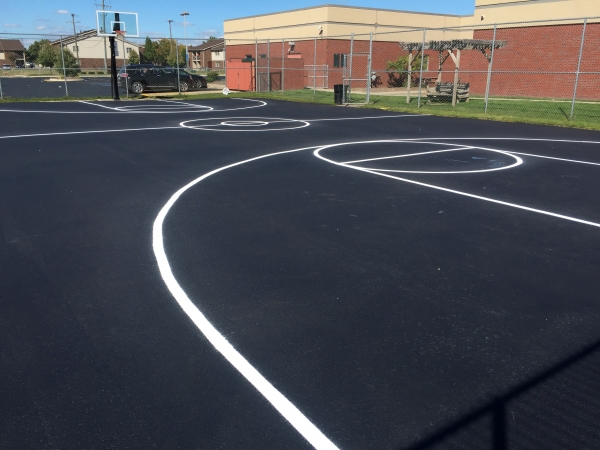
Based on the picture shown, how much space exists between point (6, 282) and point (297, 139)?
9888 millimetres

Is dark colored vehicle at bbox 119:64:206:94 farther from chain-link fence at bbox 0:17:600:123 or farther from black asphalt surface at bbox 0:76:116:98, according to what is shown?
black asphalt surface at bbox 0:76:116:98

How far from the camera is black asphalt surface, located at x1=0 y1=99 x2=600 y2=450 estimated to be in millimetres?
3164

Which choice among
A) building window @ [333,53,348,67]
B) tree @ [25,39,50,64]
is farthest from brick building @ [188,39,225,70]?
building window @ [333,53,348,67]

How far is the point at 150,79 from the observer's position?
3316 cm

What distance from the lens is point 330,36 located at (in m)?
40.2

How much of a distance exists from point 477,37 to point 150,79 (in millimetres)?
20701

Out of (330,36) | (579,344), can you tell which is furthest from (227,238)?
(330,36)

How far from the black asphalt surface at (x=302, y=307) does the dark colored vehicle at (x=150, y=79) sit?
24.0 metres

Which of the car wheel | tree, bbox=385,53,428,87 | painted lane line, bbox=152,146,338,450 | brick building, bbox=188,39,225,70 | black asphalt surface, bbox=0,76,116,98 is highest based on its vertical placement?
brick building, bbox=188,39,225,70

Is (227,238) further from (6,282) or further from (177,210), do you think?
(6,282)

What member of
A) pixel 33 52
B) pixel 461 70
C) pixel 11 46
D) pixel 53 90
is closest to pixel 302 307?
pixel 461 70

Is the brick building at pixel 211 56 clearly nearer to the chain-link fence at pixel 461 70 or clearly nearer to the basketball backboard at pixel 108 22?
the chain-link fence at pixel 461 70

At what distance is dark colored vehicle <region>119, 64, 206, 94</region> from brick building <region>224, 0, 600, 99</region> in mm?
5046

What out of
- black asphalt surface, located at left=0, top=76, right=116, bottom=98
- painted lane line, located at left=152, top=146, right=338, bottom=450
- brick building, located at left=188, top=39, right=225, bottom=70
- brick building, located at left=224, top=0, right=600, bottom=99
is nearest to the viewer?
painted lane line, located at left=152, top=146, right=338, bottom=450
